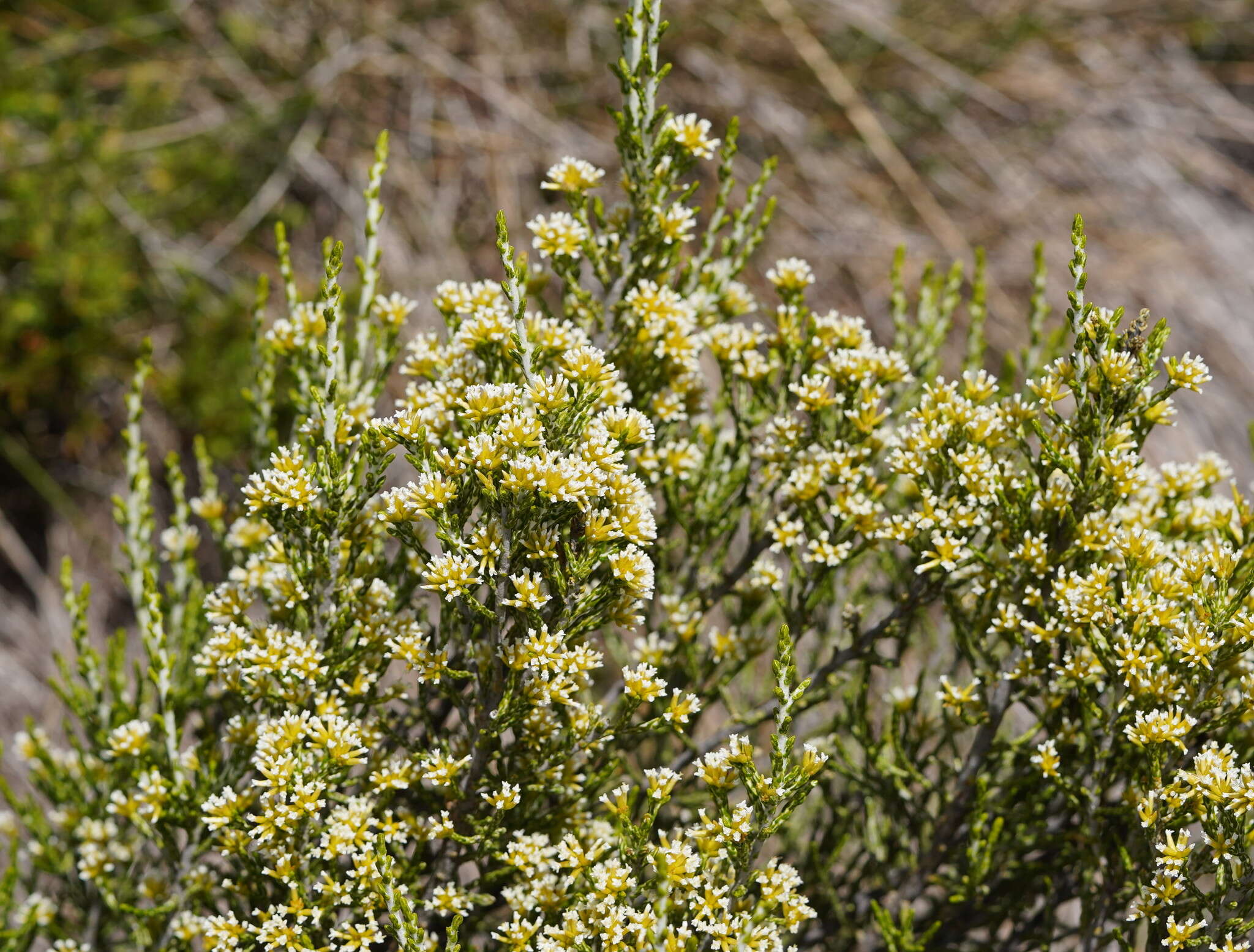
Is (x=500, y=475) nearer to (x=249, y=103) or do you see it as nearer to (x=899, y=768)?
(x=899, y=768)

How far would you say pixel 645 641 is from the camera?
5.60 ft

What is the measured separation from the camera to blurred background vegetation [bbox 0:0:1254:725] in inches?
139

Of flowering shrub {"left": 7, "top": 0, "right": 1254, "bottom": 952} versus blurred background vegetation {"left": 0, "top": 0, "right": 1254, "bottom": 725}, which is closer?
flowering shrub {"left": 7, "top": 0, "right": 1254, "bottom": 952}

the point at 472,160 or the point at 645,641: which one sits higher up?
the point at 472,160

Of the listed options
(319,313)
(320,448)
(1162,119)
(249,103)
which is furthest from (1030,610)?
(1162,119)

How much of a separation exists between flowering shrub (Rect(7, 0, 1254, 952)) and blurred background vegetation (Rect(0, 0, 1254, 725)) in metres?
1.98

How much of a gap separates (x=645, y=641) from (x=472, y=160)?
10.1 ft

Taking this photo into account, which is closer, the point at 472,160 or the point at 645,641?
the point at 645,641

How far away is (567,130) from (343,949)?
11.8 feet

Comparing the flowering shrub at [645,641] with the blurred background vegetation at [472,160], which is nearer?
the flowering shrub at [645,641]

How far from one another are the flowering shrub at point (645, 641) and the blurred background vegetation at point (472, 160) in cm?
198

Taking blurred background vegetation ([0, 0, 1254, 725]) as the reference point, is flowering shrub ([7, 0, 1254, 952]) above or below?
below

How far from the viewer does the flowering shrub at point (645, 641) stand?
1.25m

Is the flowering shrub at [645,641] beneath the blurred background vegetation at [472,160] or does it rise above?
beneath
